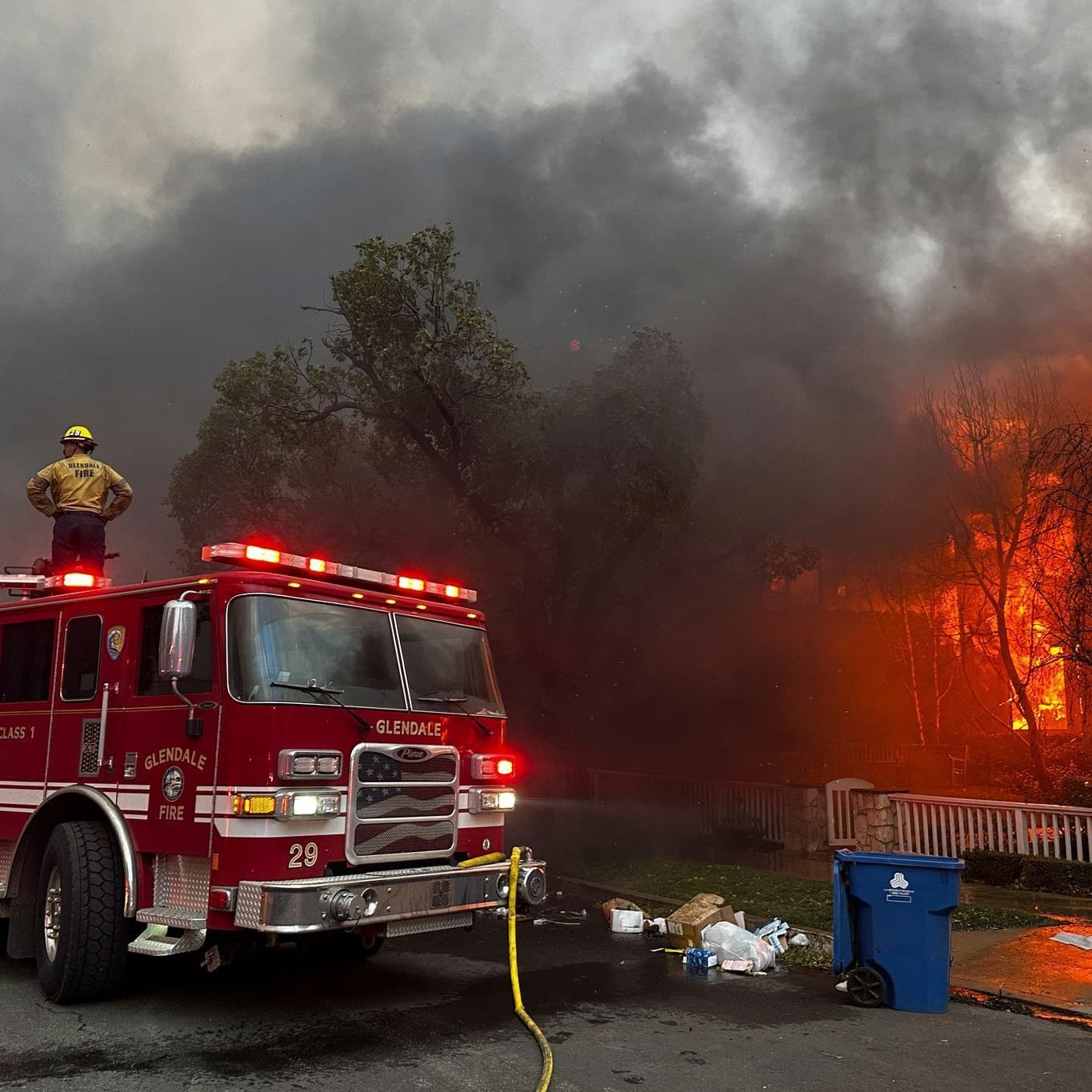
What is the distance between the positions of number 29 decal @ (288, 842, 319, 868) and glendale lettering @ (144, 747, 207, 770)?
0.63m

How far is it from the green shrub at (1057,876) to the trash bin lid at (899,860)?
5.08 m

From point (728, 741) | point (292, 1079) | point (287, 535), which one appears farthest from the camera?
point (728, 741)

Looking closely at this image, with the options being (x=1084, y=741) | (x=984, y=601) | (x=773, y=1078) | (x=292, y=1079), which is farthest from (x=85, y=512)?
(x=1084, y=741)

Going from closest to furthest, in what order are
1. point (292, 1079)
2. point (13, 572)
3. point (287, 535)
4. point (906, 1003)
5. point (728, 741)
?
point (292, 1079)
point (906, 1003)
point (13, 572)
point (287, 535)
point (728, 741)

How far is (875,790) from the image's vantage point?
12.5 m

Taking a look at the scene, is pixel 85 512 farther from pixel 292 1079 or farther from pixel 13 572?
pixel 292 1079

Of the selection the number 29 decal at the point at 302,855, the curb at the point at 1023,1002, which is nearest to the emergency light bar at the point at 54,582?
the number 29 decal at the point at 302,855

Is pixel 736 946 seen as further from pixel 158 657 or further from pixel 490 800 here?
pixel 158 657

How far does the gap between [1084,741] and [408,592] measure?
1815 centimetres

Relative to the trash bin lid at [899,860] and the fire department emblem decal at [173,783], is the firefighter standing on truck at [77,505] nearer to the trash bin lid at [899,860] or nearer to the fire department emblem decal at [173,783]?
the fire department emblem decal at [173,783]

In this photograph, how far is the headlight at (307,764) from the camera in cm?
482

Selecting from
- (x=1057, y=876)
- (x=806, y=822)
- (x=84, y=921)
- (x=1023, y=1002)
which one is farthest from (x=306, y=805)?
(x=806, y=822)

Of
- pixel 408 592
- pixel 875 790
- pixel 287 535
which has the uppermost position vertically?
pixel 287 535

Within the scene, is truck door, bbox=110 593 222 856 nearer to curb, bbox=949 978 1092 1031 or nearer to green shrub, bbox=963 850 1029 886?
curb, bbox=949 978 1092 1031
